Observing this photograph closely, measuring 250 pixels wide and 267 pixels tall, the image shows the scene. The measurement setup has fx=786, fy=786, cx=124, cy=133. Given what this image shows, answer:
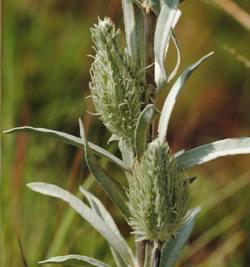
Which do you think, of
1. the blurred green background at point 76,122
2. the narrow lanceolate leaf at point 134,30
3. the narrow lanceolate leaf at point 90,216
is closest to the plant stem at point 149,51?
the narrow lanceolate leaf at point 134,30

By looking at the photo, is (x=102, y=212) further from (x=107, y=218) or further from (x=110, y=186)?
(x=110, y=186)

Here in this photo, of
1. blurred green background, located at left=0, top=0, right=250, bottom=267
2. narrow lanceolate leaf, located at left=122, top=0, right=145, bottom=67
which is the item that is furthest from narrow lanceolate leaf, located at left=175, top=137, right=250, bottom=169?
blurred green background, located at left=0, top=0, right=250, bottom=267

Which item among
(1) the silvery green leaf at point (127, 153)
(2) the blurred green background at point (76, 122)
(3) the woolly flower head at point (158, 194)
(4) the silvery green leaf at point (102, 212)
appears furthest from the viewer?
(2) the blurred green background at point (76, 122)

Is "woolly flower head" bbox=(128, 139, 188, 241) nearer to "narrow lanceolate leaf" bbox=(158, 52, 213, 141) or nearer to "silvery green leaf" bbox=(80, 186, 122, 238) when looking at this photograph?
"narrow lanceolate leaf" bbox=(158, 52, 213, 141)

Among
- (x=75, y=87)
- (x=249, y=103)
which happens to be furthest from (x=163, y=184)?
(x=249, y=103)

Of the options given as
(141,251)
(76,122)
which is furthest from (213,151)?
(76,122)

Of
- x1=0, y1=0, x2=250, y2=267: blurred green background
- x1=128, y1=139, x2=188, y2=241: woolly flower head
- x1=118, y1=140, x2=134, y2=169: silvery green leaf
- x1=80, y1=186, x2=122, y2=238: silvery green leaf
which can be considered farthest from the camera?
x1=0, y1=0, x2=250, y2=267: blurred green background

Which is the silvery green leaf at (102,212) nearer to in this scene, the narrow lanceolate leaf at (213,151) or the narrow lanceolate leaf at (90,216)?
the narrow lanceolate leaf at (90,216)
